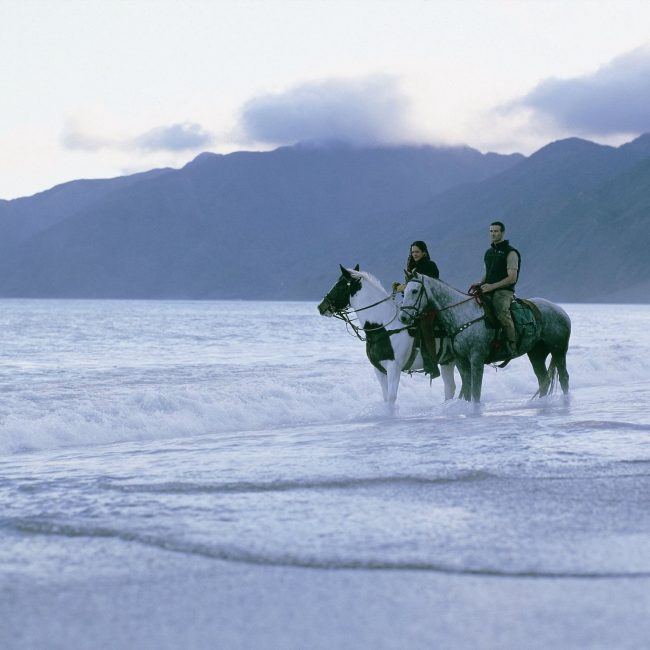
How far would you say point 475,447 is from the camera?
9328 mm

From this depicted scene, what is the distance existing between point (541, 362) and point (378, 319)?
129 inches

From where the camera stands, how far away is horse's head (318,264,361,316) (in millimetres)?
12492

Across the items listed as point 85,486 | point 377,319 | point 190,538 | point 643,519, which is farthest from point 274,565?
point 377,319

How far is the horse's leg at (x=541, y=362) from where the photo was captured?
14.1 meters

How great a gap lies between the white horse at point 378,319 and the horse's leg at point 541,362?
2074 mm

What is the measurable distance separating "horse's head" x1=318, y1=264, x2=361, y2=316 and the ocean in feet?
5.18

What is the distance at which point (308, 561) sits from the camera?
501 centimetres

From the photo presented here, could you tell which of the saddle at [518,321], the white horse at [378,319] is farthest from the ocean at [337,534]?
the saddle at [518,321]

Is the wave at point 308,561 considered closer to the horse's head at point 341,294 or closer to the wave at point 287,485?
the wave at point 287,485

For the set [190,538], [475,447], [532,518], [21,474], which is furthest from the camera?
[475,447]

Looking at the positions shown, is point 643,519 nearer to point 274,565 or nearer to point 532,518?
point 532,518

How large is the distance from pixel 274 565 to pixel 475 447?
184 inches

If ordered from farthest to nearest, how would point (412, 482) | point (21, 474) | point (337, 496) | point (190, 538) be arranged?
point (21, 474) < point (412, 482) < point (337, 496) < point (190, 538)

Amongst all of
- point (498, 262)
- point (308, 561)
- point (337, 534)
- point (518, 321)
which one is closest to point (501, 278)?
point (498, 262)
